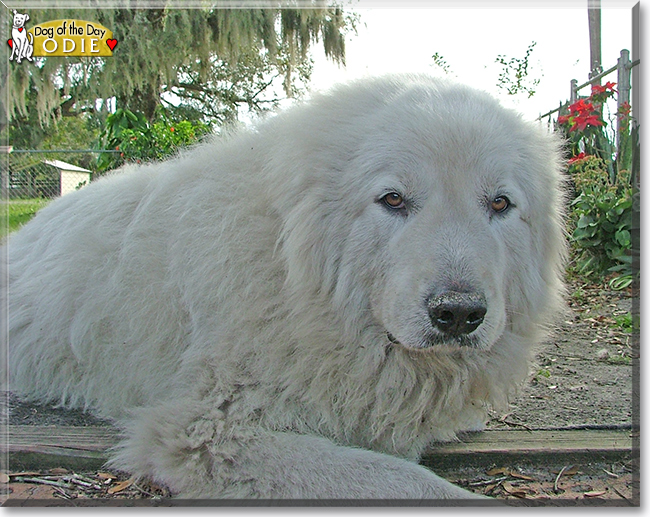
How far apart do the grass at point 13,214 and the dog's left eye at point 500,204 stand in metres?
2.57

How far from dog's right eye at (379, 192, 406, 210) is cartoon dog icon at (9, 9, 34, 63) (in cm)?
203

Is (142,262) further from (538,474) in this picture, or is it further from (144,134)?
(144,134)

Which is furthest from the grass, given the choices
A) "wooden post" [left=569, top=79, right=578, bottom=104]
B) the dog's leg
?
"wooden post" [left=569, top=79, right=578, bottom=104]

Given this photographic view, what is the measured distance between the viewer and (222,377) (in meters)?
2.45

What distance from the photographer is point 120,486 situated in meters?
2.45

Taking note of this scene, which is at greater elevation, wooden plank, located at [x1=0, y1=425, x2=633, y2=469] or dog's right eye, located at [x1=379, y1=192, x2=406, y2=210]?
dog's right eye, located at [x1=379, y1=192, x2=406, y2=210]

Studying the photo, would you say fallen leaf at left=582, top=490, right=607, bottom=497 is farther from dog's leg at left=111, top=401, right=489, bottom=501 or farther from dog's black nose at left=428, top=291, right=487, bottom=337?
dog's black nose at left=428, top=291, right=487, bottom=337

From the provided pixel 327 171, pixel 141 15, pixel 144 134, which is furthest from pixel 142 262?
pixel 141 15

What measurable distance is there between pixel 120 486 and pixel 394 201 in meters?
1.74

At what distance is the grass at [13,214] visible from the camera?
3.15m

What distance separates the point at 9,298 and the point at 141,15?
7776 millimetres

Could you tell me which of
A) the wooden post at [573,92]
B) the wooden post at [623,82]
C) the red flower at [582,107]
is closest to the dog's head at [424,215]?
the wooden post at [623,82]

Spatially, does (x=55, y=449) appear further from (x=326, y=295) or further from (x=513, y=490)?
(x=513, y=490)

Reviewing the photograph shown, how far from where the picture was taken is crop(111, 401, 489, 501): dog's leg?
85.1 inches
